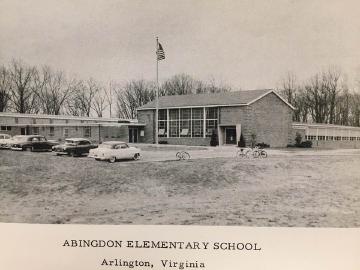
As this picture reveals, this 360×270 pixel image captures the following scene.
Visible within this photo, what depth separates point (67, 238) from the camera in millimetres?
2131

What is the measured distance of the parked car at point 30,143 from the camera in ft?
8.41

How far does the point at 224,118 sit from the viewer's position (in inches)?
128

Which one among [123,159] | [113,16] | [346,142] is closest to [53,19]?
[113,16]

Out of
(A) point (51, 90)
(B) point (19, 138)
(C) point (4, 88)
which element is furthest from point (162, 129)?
(C) point (4, 88)

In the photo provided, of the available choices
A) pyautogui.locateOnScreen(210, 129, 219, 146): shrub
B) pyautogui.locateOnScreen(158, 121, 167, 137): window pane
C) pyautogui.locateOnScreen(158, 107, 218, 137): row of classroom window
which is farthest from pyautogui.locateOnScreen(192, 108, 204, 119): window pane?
pyautogui.locateOnScreen(158, 121, 167, 137): window pane

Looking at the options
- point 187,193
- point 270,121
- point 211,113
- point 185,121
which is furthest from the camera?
point 185,121

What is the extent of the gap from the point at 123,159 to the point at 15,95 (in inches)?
32.7

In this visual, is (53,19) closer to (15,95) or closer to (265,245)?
(15,95)

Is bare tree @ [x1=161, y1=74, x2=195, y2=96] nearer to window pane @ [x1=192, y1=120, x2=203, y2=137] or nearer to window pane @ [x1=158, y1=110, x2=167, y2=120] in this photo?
window pane @ [x1=158, y1=110, x2=167, y2=120]

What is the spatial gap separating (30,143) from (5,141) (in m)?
0.21

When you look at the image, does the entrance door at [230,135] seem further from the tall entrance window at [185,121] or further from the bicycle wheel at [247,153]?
the tall entrance window at [185,121]

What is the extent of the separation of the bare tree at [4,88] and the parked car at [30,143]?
23cm

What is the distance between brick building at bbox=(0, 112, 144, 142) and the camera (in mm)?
2523

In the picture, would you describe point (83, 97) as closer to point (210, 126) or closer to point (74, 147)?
point (74, 147)
